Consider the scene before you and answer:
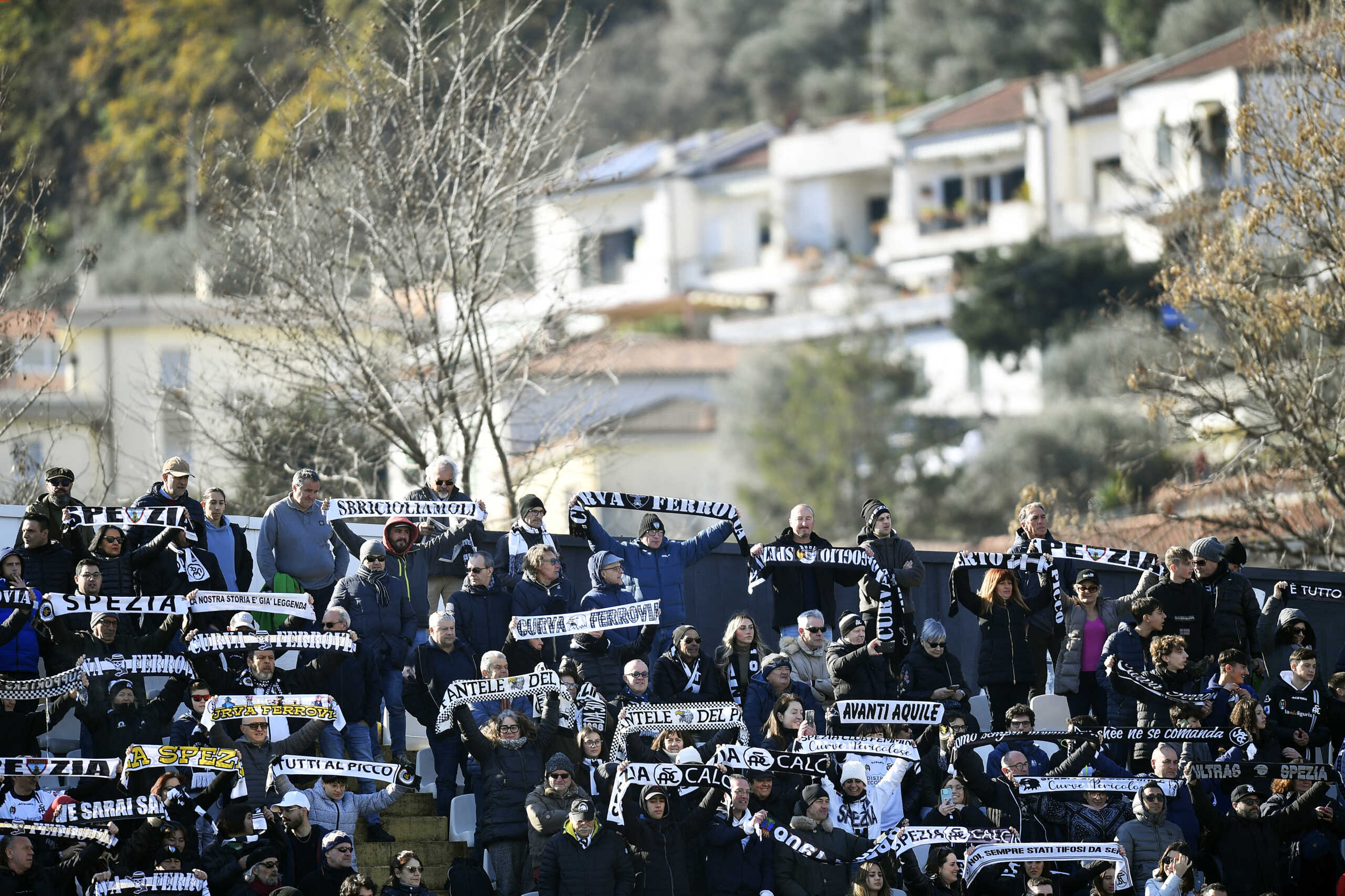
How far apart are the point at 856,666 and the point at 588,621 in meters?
2.30

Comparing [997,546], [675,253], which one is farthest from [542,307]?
[675,253]

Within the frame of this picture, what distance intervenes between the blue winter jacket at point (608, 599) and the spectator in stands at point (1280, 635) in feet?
18.9

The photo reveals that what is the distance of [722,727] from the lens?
16188 millimetres

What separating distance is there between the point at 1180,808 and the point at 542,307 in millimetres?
19773

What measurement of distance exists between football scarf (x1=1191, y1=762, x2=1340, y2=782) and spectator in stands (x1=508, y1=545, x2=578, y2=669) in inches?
212

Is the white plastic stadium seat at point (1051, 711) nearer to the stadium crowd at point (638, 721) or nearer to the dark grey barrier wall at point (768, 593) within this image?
the stadium crowd at point (638, 721)

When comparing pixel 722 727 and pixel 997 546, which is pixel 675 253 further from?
pixel 722 727

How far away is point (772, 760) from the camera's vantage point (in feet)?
51.5

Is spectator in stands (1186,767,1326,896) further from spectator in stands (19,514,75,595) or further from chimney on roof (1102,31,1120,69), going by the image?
chimney on roof (1102,31,1120,69)

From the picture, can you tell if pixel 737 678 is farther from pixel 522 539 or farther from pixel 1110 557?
pixel 1110 557

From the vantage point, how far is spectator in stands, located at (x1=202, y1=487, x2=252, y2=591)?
17.3m

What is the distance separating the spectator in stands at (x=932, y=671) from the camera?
17141 millimetres

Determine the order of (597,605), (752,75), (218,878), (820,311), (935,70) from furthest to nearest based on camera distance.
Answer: (752,75) < (935,70) < (820,311) < (597,605) < (218,878)

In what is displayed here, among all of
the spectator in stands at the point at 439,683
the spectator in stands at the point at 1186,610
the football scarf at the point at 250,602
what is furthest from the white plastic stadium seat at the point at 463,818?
the spectator in stands at the point at 1186,610
